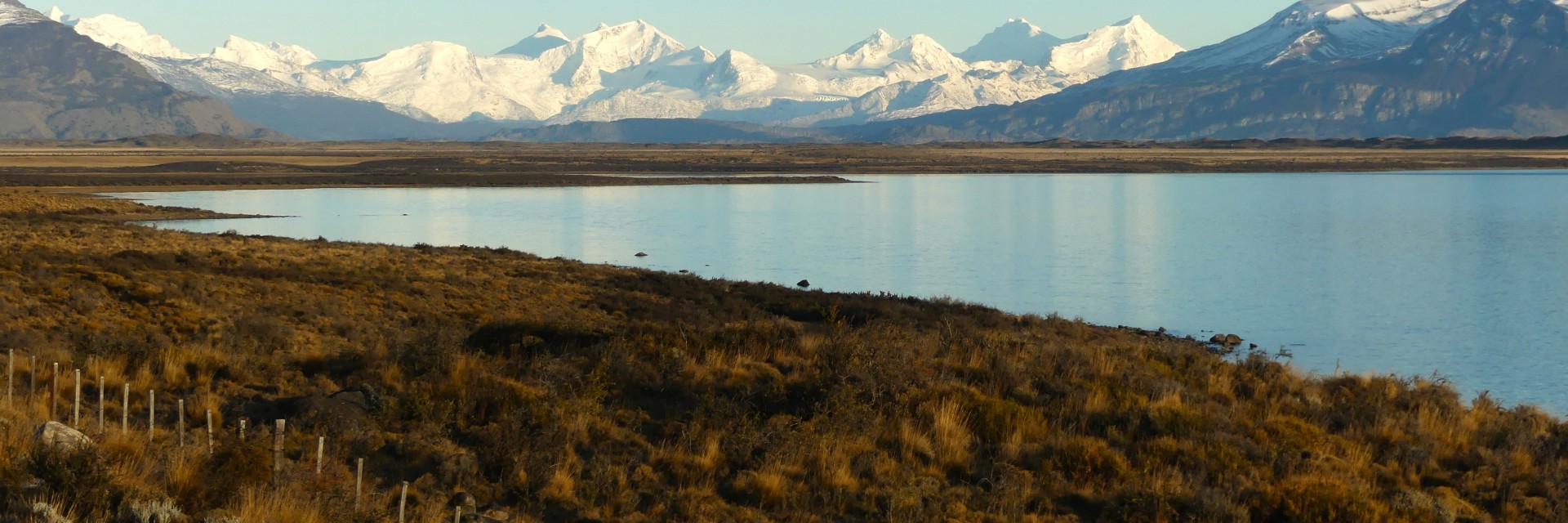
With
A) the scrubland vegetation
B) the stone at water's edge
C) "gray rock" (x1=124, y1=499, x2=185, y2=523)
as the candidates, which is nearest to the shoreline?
the scrubland vegetation

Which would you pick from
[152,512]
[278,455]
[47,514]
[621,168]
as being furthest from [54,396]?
[621,168]

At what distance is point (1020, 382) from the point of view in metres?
11.8

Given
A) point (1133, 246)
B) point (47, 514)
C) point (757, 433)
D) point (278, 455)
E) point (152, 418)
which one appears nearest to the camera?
point (47, 514)

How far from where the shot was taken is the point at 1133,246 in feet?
149

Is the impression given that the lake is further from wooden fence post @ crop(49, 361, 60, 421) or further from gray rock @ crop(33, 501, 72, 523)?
gray rock @ crop(33, 501, 72, 523)

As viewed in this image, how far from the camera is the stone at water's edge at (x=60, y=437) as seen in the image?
769 cm

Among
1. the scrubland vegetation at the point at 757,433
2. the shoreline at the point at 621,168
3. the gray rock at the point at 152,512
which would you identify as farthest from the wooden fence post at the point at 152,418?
the shoreline at the point at 621,168

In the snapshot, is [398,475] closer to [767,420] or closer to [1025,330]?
[767,420]

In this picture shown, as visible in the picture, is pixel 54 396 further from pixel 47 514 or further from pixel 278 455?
pixel 47 514

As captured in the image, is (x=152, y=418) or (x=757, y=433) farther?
(x=757, y=433)

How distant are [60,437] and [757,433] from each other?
4.56m

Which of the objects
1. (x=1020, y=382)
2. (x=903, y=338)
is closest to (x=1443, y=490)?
(x=1020, y=382)

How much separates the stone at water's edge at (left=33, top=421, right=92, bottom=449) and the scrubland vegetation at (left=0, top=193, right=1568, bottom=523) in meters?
0.11

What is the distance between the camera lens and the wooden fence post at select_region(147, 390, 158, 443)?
8.93 meters
